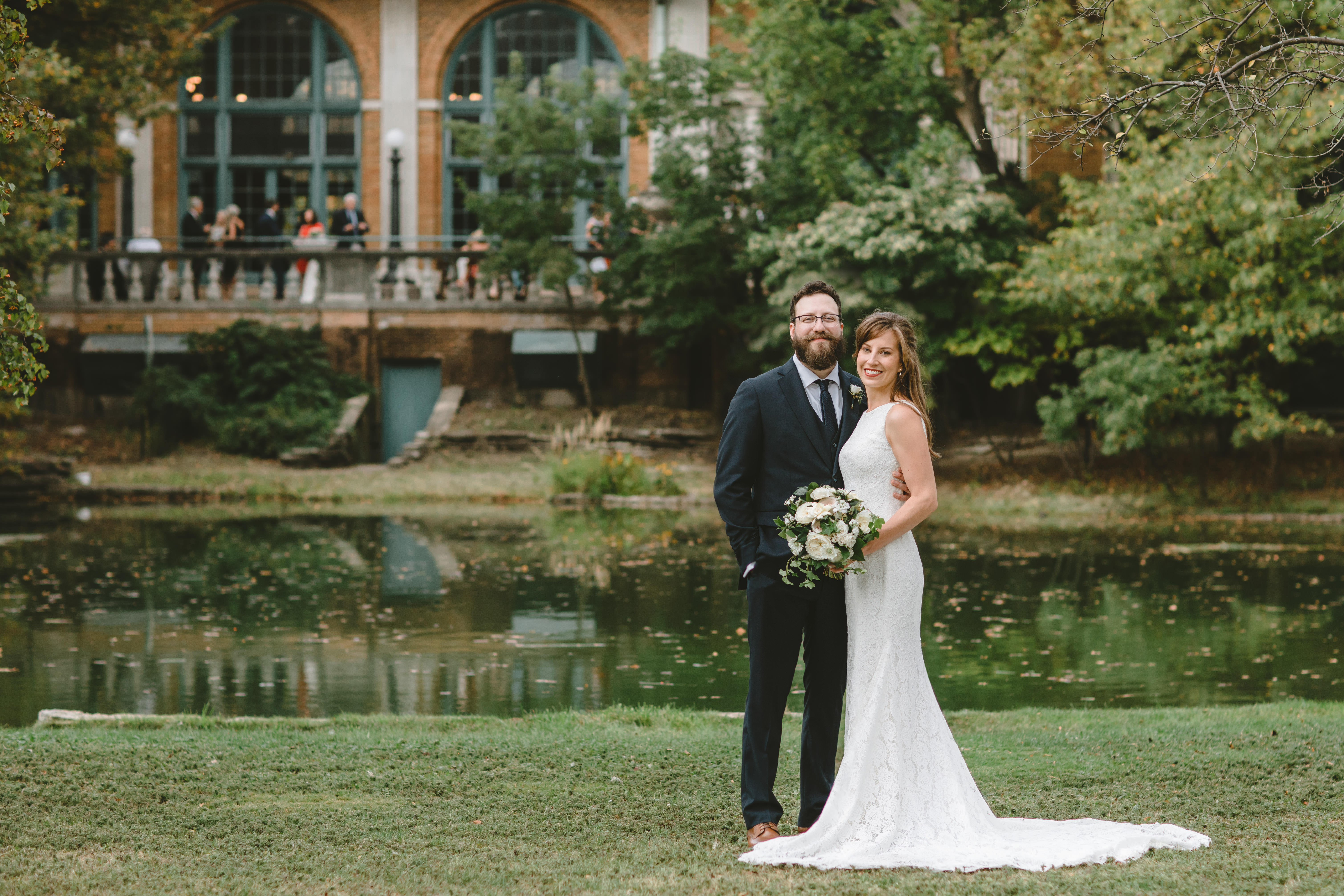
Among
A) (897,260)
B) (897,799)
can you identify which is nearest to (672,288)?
(897,260)

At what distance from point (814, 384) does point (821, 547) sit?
2.52ft

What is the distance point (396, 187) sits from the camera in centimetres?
2916

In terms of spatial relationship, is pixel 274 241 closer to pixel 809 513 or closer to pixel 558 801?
pixel 558 801

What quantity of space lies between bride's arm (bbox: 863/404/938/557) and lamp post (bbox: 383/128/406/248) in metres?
25.0

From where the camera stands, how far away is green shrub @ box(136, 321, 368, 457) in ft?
82.6

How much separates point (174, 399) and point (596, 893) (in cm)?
2324

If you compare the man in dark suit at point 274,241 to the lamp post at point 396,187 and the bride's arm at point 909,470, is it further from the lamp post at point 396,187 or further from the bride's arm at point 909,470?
the bride's arm at point 909,470

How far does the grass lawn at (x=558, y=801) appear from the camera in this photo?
449 cm

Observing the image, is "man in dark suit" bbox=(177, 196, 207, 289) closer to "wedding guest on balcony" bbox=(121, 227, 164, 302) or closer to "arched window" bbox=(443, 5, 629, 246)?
"wedding guest on balcony" bbox=(121, 227, 164, 302)

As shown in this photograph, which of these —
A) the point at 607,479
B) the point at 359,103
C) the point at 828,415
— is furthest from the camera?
the point at 359,103

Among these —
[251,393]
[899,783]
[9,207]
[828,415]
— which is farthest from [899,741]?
[251,393]

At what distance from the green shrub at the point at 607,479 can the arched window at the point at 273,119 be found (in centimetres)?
1603

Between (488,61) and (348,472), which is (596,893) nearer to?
(348,472)

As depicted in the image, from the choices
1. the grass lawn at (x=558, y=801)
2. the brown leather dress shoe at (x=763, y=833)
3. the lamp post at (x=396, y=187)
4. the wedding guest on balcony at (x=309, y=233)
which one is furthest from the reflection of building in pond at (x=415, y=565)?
the wedding guest on balcony at (x=309, y=233)
